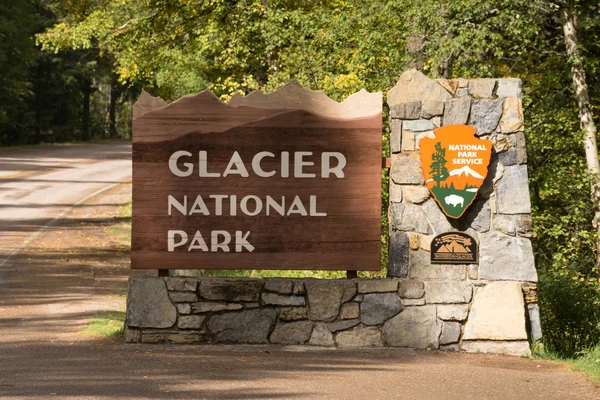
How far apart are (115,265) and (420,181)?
9.05 m

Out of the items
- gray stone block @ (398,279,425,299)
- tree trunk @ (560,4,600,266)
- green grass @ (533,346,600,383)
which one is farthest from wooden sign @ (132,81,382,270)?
tree trunk @ (560,4,600,266)

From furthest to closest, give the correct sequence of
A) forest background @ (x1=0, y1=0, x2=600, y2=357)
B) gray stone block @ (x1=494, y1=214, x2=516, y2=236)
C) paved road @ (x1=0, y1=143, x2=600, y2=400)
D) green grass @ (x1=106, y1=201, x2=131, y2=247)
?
green grass @ (x1=106, y1=201, x2=131, y2=247) → forest background @ (x1=0, y1=0, x2=600, y2=357) → gray stone block @ (x1=494, y1=214, x2=516, y2=236) → paved road @ (x1=0, y1=143, x2=600, y2=400)

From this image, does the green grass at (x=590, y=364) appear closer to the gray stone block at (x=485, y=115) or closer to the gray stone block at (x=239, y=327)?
the gray stone block at (x=485, y=115)

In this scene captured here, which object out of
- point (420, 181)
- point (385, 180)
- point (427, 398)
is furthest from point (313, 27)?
point (427, 398)

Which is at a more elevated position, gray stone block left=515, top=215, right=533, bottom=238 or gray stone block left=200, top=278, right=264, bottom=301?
gray stone block left=515, top=215, right=533, bottom=238

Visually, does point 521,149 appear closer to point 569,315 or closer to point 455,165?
point 455,165

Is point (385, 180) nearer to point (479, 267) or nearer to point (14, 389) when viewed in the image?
point (479, 267)

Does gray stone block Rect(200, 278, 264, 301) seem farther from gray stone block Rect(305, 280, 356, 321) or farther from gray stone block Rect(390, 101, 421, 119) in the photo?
gray stone block Rect(390, 101, 421, 119)

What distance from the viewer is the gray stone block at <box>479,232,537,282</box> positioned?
31.8 feet

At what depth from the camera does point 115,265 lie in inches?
684

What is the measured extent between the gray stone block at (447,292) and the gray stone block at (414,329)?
0.11 metres

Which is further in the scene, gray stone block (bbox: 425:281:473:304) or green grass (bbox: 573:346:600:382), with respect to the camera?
gray stone block (bbox: 425:281:473:304)

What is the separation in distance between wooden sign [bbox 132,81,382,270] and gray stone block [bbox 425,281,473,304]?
620mm

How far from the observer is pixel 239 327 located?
9594mm
